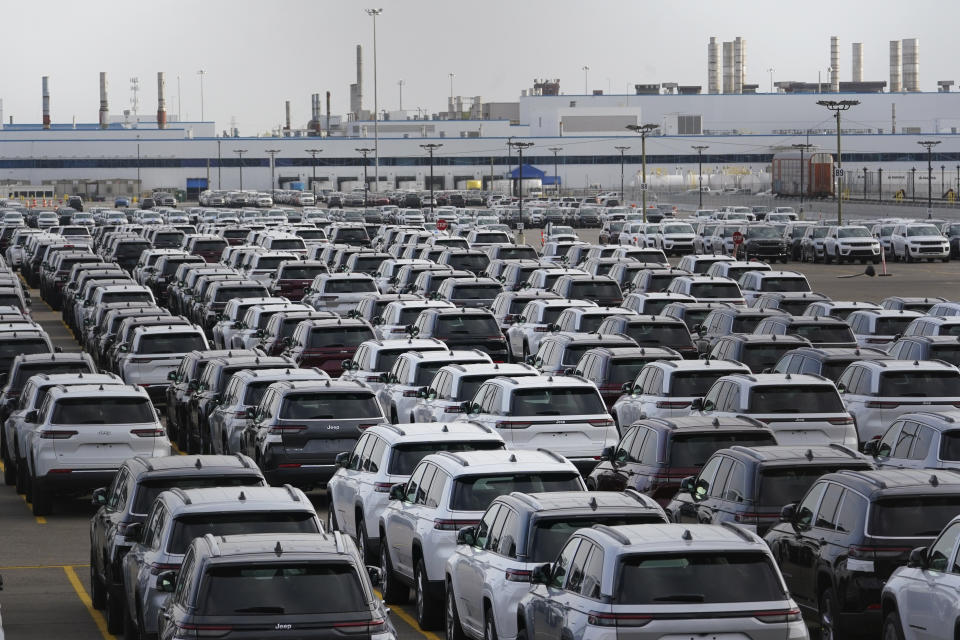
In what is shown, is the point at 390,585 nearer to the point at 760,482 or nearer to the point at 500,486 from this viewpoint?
the point at 500,486

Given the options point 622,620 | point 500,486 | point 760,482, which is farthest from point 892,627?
point 500,486

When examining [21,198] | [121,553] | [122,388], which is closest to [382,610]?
[121,553]

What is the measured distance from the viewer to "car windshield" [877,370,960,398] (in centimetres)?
2170

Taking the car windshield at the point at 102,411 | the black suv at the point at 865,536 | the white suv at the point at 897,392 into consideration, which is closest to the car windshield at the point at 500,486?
the black suv at the point at 865,536

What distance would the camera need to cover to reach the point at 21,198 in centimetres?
17425

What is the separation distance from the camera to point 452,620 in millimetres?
13727

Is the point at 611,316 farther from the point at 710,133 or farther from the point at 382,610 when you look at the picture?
the point at 710,133

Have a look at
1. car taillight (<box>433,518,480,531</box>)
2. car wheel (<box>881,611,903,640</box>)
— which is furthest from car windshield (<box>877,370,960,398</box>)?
car wheel (<box>881,611,903,640</box>)

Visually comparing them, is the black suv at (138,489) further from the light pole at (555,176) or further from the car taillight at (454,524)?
the light pole at (555,176)

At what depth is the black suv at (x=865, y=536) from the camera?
41.7 ft

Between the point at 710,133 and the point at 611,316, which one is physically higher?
the point at 710,133

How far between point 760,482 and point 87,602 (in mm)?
6356

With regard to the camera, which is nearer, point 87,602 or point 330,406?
point 87,602

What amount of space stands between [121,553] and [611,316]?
16.0 m
